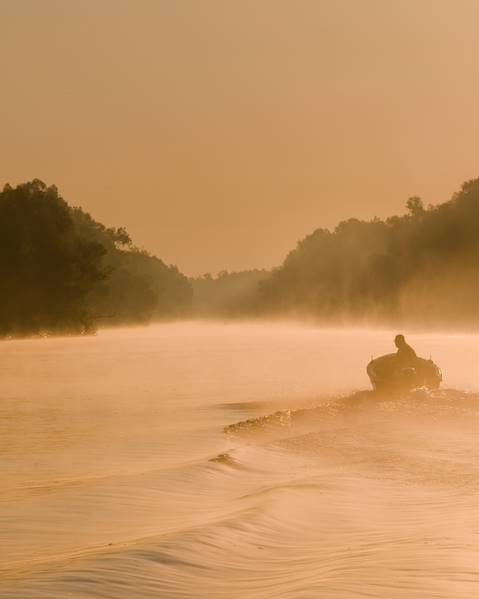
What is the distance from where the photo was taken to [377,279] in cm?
14062

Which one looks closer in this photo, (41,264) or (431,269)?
(41,264)

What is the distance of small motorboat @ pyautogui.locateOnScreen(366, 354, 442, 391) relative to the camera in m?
32.3

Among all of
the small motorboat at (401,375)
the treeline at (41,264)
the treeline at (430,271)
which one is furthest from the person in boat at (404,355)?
the treeline at (430,271)

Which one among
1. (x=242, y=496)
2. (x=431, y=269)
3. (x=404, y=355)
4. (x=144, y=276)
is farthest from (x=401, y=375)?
(x=144, y=276)

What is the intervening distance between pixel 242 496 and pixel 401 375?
56.2 ft

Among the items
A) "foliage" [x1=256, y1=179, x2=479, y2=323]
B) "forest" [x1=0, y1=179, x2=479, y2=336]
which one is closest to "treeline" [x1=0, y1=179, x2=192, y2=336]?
"forest" [x1=0, y1=179, x2=479, y2=336]

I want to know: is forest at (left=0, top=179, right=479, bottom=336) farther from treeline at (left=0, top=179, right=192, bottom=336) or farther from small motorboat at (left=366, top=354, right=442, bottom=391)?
small motorboat at (left=366, top=354, right=442, bottom=391)

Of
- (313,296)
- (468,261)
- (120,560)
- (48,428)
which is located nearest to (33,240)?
(468,261)

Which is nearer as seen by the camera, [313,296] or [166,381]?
[166,381]

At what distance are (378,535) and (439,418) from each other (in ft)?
46.3

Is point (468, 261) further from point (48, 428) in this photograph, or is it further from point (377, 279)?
point (48, 428)

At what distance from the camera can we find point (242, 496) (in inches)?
625

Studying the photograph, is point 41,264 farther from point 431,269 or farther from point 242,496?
point 242,496

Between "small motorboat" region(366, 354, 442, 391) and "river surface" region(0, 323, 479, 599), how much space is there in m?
0.62
